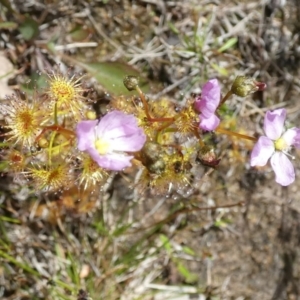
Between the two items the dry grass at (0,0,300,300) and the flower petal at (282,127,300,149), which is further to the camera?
the dry grass at (0,0,300,300)

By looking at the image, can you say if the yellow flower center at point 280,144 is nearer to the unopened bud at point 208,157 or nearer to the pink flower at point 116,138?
the unopened bud at point 208,157

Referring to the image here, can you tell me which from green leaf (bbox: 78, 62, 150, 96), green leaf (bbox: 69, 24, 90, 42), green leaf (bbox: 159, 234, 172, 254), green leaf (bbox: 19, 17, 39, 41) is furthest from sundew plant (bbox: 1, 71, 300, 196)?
green leaf (bbox: 159, 234, 172, 254)

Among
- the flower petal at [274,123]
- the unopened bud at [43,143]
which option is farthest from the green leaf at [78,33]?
the flower petal at [274,123]

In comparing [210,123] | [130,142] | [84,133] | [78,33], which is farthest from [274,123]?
[78,33]

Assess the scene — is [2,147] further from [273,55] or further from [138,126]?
[273,55]

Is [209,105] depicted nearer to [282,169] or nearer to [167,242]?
[282,169]

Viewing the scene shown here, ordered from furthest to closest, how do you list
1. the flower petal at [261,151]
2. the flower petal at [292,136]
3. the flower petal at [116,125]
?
1. the flower petal at [292,136]
2. the flower petal at [261,151]
3. the flower petal at [116,125]

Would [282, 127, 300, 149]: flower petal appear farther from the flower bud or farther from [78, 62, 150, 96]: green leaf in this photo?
[78, 62, 150, 96]: green leaf
